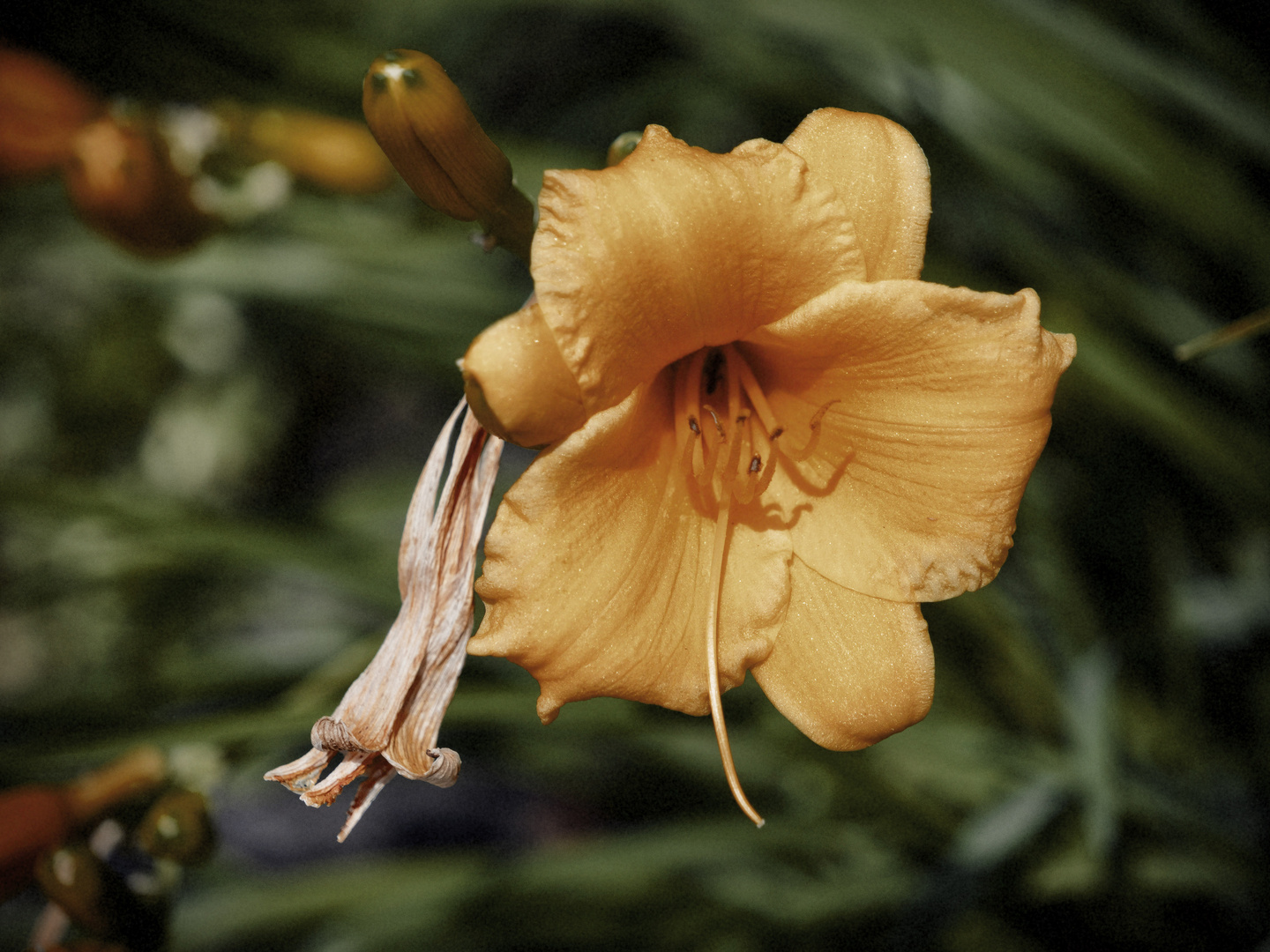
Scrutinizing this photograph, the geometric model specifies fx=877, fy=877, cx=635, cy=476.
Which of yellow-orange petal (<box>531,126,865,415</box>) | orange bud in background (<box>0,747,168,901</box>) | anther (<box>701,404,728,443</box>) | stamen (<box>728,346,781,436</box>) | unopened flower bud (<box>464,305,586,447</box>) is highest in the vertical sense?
yellow-orange petal (<box>531,126,865,415</box>)

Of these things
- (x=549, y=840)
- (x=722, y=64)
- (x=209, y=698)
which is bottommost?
(x=549, y=840)

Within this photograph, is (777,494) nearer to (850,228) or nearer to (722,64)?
(850,228)

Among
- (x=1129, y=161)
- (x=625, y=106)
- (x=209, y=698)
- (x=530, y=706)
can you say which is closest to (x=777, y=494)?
(x=530, y=706)

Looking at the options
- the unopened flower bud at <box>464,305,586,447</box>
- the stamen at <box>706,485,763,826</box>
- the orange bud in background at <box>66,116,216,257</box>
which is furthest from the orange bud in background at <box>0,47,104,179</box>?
the stamen at <box>706,485,763,826</box>

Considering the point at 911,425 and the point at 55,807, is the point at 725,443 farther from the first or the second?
the point at 55,807

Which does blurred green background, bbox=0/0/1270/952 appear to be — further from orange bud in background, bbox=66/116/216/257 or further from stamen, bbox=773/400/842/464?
stamen, bbox=773/400/842/464

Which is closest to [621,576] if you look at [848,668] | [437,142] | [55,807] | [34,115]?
[848,668]

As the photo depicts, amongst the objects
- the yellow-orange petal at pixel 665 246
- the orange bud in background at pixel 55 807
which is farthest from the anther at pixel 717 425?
the orange bud in background at pixel 55 807
